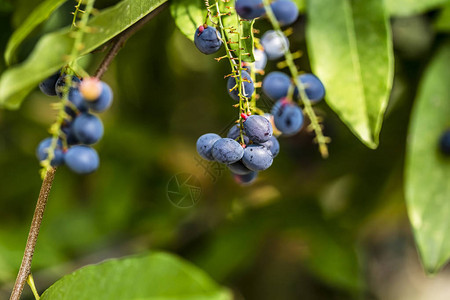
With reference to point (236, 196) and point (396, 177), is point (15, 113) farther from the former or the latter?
point (396, 177)

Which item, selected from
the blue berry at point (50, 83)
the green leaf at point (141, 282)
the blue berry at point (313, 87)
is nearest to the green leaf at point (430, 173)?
the blue berry at point (313, 87)

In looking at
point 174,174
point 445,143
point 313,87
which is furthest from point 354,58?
point 174,174

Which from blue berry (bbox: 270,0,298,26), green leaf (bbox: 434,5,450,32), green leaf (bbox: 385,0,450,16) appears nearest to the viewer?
blue berry (bbox: 270,0,298,26)

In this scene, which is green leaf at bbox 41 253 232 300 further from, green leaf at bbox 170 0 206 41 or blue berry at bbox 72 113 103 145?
green leaf at bbox 170 0 206 41

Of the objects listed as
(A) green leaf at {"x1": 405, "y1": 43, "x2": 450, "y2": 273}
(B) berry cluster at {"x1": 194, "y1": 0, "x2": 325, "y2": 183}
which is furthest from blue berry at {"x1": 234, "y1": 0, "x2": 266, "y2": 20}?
(A) green leaf at {"x1": 405, "y1": 43, "x2": 450, "y2": 273}

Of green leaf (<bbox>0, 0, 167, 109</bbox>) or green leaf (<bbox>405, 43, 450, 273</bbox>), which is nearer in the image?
green leaf (<bbox>0, 0, 167, 109</bbox>)

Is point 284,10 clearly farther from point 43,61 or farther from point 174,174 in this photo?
point 174,174
